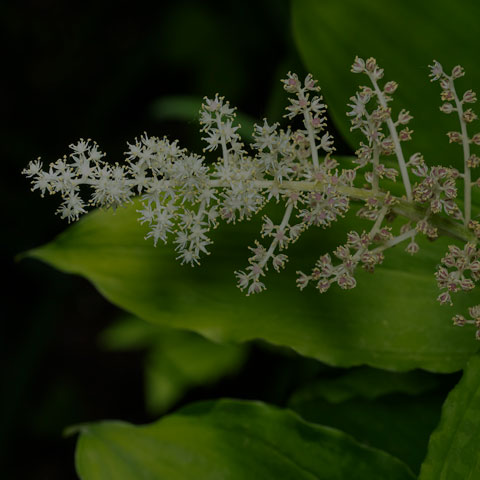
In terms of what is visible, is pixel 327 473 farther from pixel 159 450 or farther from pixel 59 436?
pixel 59 436

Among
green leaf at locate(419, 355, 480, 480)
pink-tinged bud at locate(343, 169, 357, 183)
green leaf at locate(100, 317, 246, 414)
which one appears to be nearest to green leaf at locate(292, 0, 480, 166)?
pink-tinged bud at locate(343, 169, 357, 183)

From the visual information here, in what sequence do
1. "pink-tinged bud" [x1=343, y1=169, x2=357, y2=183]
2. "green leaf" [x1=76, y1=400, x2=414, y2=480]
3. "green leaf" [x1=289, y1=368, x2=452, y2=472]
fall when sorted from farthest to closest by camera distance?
"green leaf" [x1=289, y1=368, x2=452, y2=472] → "green leaf" [x1=76, y1=400, x2=414, y2=480] → "pink-tinged bud" [x1=343, y1=169, x2=357, y2=183]

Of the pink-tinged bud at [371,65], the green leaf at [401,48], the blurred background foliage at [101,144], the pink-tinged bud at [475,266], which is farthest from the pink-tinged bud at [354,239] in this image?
the blurred background foliage at [101,144]

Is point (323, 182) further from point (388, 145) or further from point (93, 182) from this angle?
point (93, 182)

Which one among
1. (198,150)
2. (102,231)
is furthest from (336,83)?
(198,150)

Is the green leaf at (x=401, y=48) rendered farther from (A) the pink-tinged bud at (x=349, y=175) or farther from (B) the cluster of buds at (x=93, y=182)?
(B) the cluster of buds at (x=93, y=182)

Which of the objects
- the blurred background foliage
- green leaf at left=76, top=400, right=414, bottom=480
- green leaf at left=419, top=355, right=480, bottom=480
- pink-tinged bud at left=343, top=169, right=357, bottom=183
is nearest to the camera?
green leaf at left=419, top=355, right=480, bottom=480

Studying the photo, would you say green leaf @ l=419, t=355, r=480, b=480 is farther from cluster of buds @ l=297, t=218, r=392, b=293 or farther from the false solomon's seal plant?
cluster of buds @ l=297, t=218, r=392, b=293
